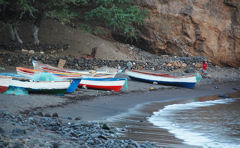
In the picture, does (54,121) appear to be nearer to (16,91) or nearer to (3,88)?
(3,88)

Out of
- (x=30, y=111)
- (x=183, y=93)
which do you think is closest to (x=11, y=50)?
(x=183, y=93)

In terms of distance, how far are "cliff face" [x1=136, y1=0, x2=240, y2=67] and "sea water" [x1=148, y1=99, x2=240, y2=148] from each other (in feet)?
52.9

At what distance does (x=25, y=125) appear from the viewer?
29.9 feet

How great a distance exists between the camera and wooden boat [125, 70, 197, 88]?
21.9 meters

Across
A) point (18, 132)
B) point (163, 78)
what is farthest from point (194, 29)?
point (18, 132)

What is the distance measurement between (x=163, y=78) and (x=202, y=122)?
974cm

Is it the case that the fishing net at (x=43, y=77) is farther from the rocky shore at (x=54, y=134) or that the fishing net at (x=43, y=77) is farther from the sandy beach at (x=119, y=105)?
the rocky shore at (x=54, y=134)

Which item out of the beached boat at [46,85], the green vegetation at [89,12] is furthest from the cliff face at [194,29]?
the beached boat at [46,85]

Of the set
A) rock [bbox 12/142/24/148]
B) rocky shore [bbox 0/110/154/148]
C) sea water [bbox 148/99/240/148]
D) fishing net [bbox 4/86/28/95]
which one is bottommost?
sea water [bbox 148/99/240/148]

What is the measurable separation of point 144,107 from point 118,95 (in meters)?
2.50

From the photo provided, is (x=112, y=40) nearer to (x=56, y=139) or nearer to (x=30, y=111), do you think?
(x=30, y=111)

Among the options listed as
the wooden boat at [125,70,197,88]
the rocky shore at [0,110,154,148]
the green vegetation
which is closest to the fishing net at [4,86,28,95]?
the rocky shore at [0,110,154,148]

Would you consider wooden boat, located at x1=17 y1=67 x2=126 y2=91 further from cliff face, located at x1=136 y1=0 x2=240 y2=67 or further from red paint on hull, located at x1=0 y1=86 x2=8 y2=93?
cliff face, located at x1=136 y1=0 x2=240 y2=67

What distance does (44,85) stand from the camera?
48.8 ft
